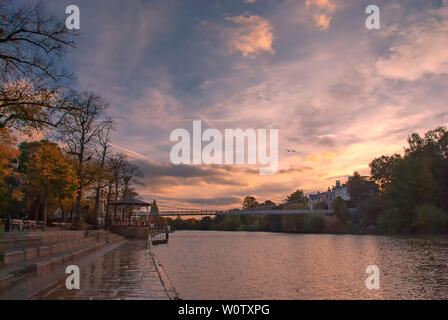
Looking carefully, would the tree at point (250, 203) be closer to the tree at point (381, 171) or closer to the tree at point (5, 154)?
the tree at point (381, 171)

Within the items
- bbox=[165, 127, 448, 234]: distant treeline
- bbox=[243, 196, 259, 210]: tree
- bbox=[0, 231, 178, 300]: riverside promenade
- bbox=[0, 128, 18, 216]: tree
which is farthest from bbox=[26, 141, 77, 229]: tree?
bbox=[243, 196, 259, 210]: tree

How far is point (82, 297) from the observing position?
852 centimetres

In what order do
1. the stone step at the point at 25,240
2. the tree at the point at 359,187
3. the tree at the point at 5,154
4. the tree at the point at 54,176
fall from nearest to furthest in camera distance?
the stone step at the point at 25,240
the tree at the point at 54,176
the tree at the point at 5,154
the tree at the point at 359,187

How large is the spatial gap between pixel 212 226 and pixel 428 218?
380ft

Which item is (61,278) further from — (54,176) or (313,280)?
(54,176)

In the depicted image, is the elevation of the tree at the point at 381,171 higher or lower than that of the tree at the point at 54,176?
higher

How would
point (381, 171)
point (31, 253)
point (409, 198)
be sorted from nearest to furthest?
point (31, 253)
point (409, 198)
point (381, 171)

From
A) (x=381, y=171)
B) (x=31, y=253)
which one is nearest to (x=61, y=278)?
(x=31, y=253)

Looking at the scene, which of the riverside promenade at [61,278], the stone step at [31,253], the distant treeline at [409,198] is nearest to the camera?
the riverside promenade at [61,278]

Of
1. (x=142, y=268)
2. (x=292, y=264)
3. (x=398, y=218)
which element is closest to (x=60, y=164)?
(x=142, y=268)

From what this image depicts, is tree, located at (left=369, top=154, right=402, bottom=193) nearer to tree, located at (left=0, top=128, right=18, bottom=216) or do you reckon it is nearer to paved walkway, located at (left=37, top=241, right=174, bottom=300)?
→ tree, located at (left=0, top=128, right=18, bottom=216)

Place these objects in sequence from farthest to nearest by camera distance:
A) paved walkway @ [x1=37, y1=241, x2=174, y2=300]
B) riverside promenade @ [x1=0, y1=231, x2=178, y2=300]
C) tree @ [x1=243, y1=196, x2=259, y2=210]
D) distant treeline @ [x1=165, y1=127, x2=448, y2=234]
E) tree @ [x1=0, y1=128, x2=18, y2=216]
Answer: tree @ [x1=243, y1=196, x2=259, y2=210] → distant treeline @ [x1=165, y1=127, x2=448, y2=234] → tree @ [x1=0, y1=128, x2=18, y2=216] → paved walkway @ [x1=37, y1=241, x2=174, y2=300] → riverside promenade @ [x1=0, y1=231, x2=178, y2=300]

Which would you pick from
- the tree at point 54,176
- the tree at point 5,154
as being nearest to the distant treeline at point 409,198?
the tree at point 54,176

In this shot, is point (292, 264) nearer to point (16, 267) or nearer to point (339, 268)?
point (339, 268)
